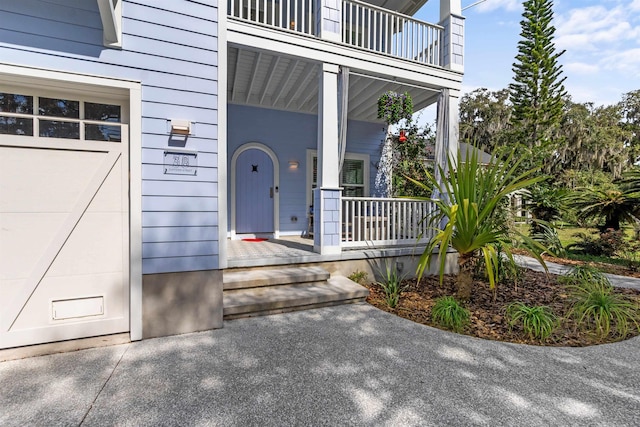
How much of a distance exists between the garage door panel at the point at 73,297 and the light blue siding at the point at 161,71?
32 centimetres

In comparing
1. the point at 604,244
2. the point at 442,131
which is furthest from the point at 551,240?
the point at 442,131

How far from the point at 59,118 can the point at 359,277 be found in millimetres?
3593

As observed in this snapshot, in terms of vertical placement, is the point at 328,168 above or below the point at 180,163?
above

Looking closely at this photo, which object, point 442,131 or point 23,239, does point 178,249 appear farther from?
point 442,131

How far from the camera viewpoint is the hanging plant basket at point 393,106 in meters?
4.84

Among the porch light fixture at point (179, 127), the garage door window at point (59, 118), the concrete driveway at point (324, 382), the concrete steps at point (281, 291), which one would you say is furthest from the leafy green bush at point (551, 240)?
the garage door window at point (59, 118)

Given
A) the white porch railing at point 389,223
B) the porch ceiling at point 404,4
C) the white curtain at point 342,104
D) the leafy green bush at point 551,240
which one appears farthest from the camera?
the leafy green bush at point 551,240

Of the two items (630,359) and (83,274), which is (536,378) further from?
(83,274)

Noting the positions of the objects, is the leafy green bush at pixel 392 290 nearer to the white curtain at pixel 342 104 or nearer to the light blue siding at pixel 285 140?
the white curtain at pixel 342 104

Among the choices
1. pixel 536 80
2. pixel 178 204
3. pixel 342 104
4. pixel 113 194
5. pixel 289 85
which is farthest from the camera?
pixel 536 80

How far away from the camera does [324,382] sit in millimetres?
1899

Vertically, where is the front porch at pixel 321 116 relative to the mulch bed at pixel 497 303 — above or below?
above

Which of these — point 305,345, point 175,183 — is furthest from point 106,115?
point 305,345

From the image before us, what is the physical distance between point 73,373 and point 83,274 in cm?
75
